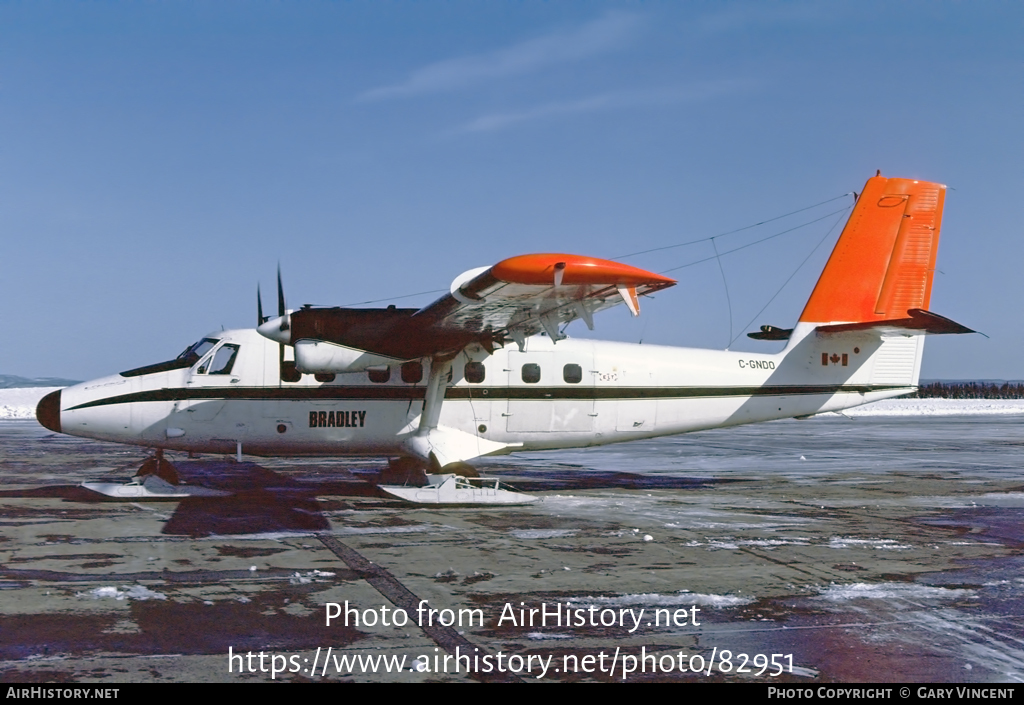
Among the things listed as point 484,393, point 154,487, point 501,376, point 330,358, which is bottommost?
point 154,487

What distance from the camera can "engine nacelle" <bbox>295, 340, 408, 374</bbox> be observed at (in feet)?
41.2

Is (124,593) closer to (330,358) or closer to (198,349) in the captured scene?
(330,358)

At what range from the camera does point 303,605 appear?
274 inches

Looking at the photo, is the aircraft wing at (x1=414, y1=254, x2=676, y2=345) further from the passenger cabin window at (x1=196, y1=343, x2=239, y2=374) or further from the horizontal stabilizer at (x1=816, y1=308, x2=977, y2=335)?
the horizontal stabilizer at (x1=816, y1=308, x2=977, y2=335)

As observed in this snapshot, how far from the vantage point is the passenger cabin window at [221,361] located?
1407 centimetres

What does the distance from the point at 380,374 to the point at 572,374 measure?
3138 millimetres

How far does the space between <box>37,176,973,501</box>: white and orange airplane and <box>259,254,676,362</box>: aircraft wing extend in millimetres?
31

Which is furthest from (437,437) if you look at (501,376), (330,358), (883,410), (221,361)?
(883,410)

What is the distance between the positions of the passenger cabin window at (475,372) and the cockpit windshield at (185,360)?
398cm

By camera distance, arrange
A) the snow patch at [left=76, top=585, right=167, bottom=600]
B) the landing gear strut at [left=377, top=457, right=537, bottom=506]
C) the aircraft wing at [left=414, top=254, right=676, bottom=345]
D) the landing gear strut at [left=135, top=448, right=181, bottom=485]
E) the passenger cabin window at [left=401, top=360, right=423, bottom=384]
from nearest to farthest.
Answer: the snow patch at [left=76, top=585, right=167, bottom=600]
the aircraft wing at [left=414, top=254, right=676, bottom=345]
the landing gear strut at [left=377, top=457, right=537, bottom=506]
the landing gear strut at [left=135, top=448, right=181, bottom=485]
the passenger cabin window at [left=401, top=360, right=423, bottom=384]

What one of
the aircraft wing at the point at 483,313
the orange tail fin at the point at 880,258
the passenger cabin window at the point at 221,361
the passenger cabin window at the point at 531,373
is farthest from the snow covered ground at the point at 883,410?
the aircraft wing at the point at 483,313

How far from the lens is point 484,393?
48.0 ft

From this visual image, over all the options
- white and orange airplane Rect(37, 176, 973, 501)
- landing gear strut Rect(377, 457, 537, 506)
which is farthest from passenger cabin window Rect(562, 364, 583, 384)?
landing gear strut Rect(377, 457, 537, 506)
